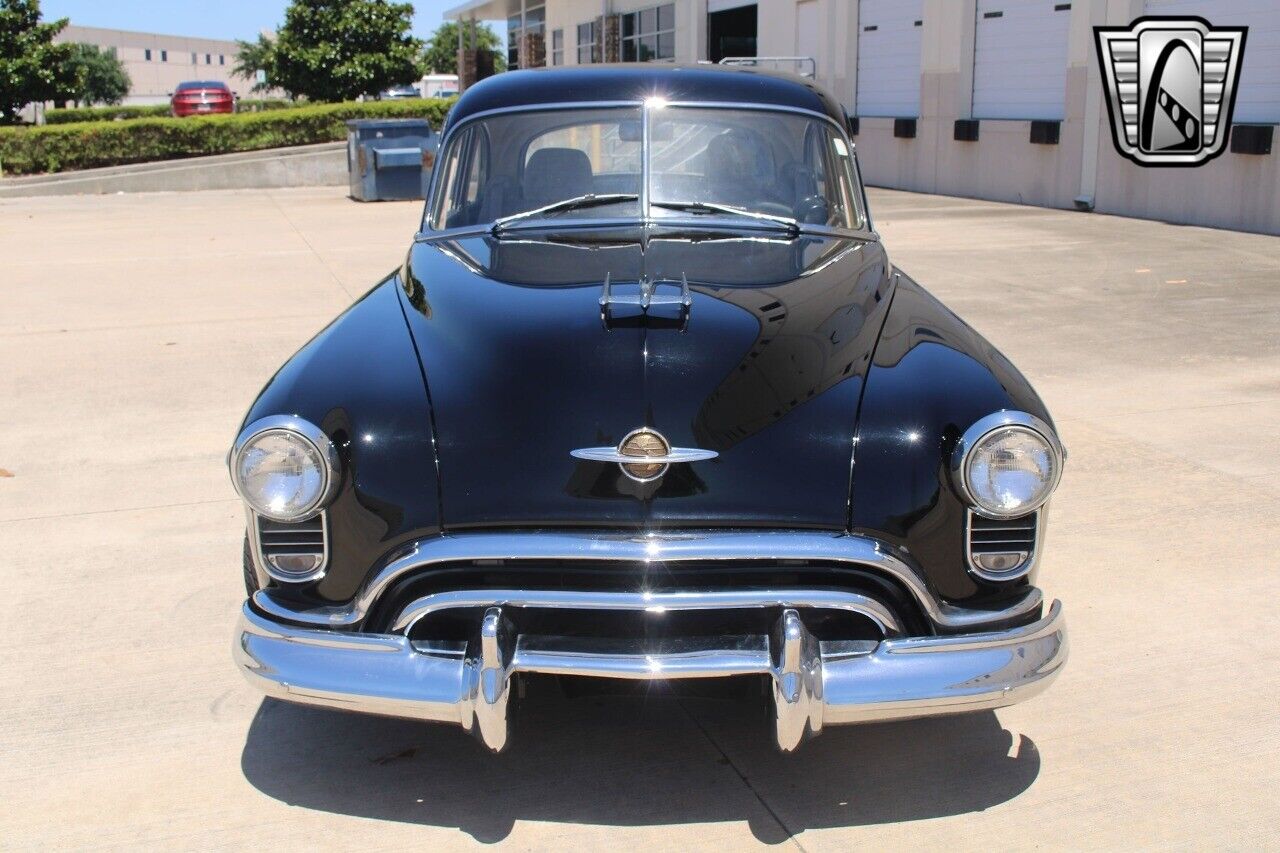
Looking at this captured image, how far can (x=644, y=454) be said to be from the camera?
2732 mm

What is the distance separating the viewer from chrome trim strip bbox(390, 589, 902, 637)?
2.61 meters

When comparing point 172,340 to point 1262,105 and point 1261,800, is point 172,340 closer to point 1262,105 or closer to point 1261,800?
point 1261,800

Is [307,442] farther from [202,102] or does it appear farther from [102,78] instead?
[102,78]

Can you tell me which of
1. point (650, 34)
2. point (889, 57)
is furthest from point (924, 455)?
point (650, 34)

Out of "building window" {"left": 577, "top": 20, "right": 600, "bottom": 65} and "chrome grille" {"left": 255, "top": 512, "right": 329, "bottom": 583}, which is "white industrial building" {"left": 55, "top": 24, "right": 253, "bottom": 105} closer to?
"building window" {"left": 577, "top": 20, "right": 600, "bottom": 65}

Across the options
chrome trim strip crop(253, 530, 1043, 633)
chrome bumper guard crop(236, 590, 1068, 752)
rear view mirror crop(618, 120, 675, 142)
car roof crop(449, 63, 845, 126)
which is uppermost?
car roof crop(449, 63, 845, 126)

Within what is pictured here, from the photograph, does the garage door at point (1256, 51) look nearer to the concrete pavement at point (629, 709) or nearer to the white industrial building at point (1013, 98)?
the white industrial building at point (1013, 98)

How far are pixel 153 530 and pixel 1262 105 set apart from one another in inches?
455

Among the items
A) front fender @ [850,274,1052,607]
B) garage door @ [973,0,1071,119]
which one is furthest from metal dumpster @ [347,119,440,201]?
front fender @ [850,274,1052,607]

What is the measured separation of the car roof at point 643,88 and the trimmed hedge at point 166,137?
1888cm

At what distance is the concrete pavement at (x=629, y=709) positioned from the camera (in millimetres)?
2889

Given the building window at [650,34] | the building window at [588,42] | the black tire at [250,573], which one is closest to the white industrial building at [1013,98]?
the building window at [650,34]

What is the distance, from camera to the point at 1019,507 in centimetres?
279

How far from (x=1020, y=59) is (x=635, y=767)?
48.9 ft
